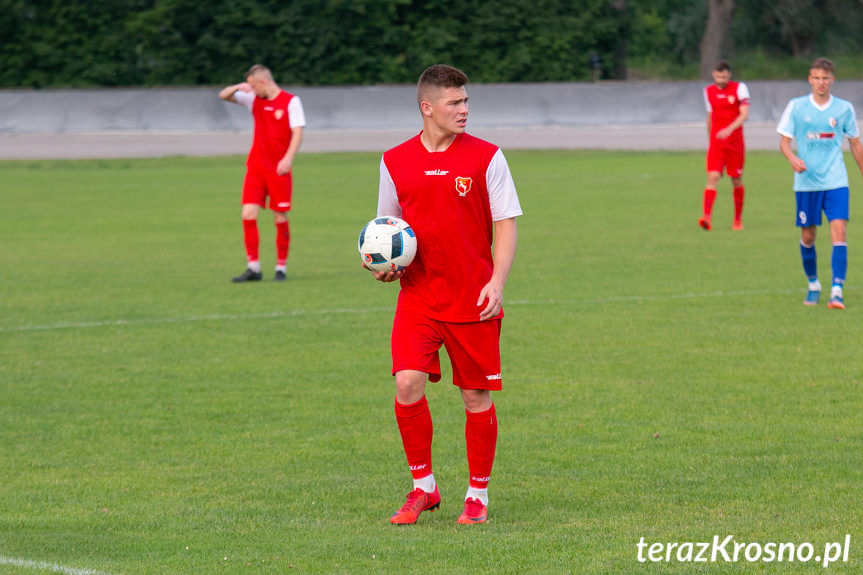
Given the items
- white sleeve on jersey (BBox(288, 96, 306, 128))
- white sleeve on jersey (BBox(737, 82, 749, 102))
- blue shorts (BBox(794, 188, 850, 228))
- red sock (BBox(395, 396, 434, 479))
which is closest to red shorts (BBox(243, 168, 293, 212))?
white sleeve on jersey (BBox(288, 96, 306, 128))

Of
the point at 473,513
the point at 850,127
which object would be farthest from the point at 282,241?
the point at 473,513

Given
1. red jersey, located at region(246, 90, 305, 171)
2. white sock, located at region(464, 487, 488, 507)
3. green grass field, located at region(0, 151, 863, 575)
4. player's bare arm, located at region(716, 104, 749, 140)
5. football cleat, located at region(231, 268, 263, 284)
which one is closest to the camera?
green grass field, located at region(0, 151, 863, 575)

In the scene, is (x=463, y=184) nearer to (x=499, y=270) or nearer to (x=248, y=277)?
(x=499, y=270)

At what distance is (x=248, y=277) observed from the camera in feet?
44.9

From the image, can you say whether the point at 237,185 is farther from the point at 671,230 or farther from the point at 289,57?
the point at 289,57

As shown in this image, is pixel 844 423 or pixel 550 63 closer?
pixel 844 423

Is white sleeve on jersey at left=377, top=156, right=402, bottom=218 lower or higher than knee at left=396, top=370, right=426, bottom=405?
higher

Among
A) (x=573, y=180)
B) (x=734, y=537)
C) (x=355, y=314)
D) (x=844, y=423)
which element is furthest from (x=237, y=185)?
(x=734, y=537)

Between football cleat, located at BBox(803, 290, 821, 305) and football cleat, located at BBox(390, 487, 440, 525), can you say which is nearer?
football cleat, located at BBox(390, 487, 440, 525)

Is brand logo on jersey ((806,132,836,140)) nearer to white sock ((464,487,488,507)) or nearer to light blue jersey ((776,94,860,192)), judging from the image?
light blue jersey ((776,94,860,192))

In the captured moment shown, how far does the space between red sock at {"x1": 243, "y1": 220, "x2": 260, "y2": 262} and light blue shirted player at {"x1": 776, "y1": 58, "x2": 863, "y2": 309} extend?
5.71 m

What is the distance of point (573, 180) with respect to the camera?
25.6 meters

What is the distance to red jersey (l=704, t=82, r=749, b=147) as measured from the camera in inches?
709

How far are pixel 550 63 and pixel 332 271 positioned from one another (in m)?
33.5
